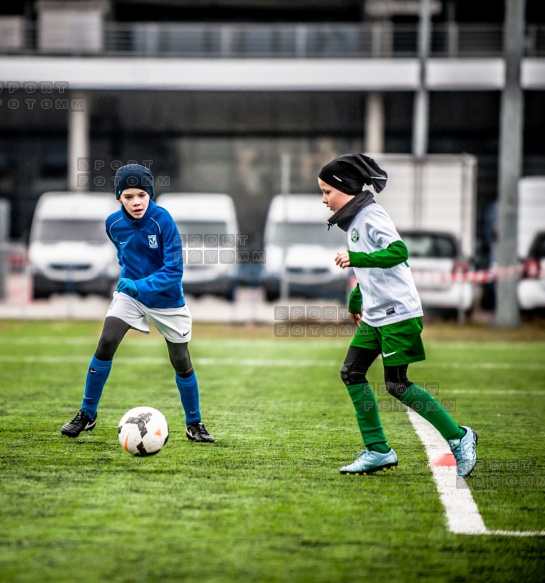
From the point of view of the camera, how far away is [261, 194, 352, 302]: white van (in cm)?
2003

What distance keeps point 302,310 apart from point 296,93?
12318mm

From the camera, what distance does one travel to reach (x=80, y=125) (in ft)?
98.9

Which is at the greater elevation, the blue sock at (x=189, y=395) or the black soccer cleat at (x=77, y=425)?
the blue sock at (x=189, y=395)

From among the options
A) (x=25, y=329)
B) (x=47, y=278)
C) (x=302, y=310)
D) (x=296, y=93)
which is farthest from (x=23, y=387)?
(x=296, y=93)

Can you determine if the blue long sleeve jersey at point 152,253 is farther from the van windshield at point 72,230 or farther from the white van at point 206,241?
the van windshield at point 72,230

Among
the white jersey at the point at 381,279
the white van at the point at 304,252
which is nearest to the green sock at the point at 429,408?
the white jersey at the point at 381,279

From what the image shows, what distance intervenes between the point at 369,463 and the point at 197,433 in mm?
1456

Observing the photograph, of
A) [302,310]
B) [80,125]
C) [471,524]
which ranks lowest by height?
[302,310]

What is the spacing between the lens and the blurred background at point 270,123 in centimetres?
1950

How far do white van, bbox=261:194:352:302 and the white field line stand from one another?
12700mm

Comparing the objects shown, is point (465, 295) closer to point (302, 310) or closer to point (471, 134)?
point (302, 310)

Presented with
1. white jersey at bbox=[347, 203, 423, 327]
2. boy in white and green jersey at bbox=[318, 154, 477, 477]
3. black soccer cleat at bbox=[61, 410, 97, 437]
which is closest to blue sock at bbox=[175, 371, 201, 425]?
black soccer cleat at bbox=[61, 410, 97, 437]

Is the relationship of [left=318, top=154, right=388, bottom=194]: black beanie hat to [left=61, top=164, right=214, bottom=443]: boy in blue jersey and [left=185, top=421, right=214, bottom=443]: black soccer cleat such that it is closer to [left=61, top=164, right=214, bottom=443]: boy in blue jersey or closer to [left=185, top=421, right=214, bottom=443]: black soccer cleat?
[left=61, top=164, right=214, bottom=443]: boy in blue jersey

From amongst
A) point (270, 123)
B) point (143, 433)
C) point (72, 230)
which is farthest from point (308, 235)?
point (143, 433)
